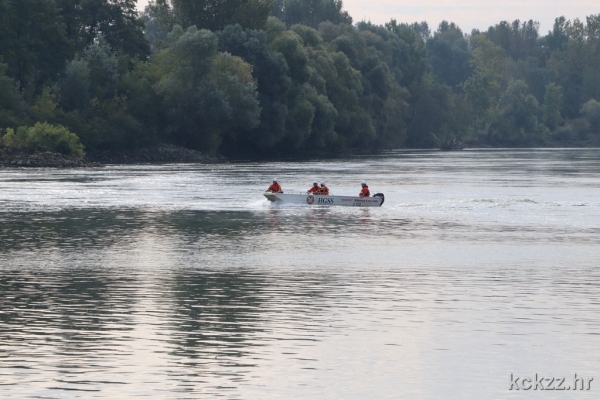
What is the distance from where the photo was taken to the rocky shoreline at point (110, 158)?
11862 cm

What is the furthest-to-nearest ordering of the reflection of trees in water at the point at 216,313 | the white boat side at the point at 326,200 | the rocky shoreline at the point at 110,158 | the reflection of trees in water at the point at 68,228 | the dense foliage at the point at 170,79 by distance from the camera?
the dense foliage at the point at 170,79 < the rocky shoreline at the point at 110,158 < the white boat side at the point at 326,200 < the reflection of trees in water at the point at 68,228 < the reflection of trees in water at the point at 216,313

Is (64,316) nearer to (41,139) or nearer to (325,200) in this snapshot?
(325,200)

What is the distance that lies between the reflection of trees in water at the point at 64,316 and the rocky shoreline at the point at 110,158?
275 feet

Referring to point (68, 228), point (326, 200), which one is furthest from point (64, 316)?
point (326, 200)

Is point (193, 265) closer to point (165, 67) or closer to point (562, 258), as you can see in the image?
point (562, 258)

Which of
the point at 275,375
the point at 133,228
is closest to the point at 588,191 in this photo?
the point at 133,228

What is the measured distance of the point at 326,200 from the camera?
2749 inches

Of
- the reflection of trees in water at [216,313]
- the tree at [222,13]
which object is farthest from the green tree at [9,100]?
the reflection of trees in water at [216,313]

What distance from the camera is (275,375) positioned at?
21297mm

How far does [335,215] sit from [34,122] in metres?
71.1

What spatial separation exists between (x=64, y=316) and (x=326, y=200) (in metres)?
43.0

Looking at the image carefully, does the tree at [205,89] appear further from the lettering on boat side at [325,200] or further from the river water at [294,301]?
the river water at [294,301]

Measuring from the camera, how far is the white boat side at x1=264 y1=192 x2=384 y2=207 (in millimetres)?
69688

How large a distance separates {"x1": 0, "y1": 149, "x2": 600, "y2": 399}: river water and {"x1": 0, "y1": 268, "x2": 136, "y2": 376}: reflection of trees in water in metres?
0.08
